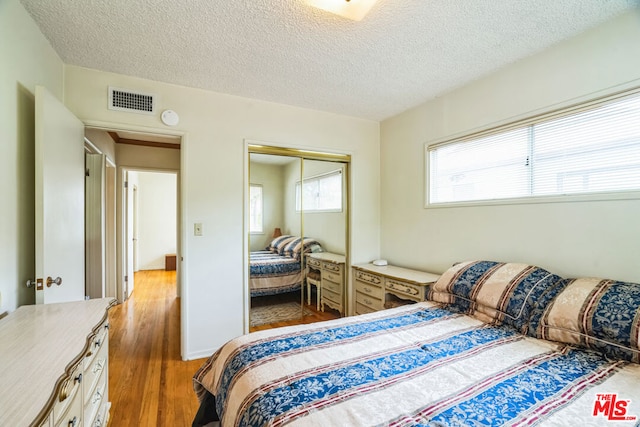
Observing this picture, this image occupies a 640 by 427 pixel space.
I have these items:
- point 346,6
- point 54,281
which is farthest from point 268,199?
point 346,6

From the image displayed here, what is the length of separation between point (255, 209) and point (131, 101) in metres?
1.47

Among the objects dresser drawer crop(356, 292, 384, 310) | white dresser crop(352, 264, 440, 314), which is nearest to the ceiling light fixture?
white dresser crop(352, 264, 440, 314)

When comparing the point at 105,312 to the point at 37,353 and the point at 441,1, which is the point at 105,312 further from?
the point at 441,1

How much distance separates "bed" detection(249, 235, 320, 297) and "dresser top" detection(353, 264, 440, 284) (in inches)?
27.6

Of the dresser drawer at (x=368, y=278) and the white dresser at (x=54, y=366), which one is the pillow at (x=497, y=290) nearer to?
Answer: the dresser drawer at (x=368, y=278)

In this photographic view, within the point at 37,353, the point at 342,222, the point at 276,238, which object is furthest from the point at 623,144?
the point at 37,353

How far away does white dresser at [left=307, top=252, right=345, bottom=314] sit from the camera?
3486mm

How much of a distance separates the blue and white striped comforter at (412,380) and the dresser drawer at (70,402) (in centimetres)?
56

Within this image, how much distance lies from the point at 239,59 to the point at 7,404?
7.41ft

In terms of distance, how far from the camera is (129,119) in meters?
2.46

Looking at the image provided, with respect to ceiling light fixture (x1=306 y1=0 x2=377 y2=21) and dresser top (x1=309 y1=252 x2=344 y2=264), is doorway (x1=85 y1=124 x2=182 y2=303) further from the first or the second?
ceiling light fixture (x1=306 y1=0 x2=377 y2=21)

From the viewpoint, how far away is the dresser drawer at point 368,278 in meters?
3.04

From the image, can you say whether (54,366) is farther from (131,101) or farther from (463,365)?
(131,101)

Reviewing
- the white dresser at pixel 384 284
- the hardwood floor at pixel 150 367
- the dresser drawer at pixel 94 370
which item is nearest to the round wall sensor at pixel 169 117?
the dresser drawer at pixel 94 370
